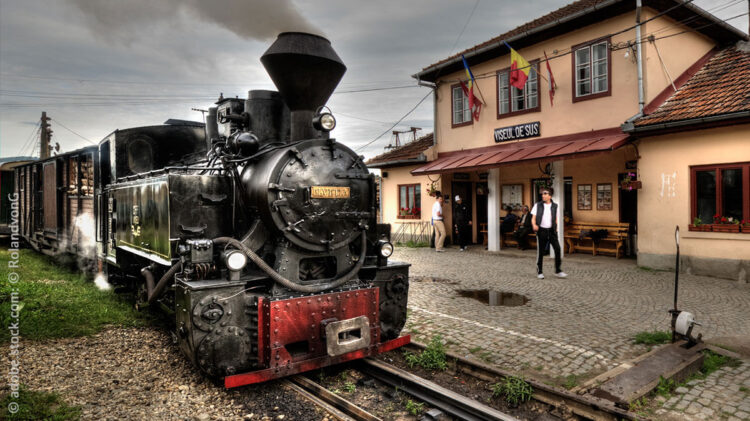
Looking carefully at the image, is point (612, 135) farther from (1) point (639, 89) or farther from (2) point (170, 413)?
(2) point (170, 413)

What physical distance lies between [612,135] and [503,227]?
4.32 metres

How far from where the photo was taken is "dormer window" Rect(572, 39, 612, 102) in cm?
1091

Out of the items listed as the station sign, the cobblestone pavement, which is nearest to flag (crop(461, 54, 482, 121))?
the station sign

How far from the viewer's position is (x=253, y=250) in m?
4.36

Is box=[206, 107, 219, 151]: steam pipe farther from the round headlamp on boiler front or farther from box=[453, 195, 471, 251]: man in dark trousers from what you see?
box=[453, 195, 471, 251]: man in dark trousers

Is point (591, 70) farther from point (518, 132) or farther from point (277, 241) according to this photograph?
point (277, 241)

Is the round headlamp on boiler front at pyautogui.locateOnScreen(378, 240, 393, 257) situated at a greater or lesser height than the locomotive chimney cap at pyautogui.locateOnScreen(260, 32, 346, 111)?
lesser

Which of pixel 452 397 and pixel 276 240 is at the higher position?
pixel 276 240

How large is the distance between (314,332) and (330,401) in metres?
0.63

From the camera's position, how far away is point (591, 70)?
11.2m

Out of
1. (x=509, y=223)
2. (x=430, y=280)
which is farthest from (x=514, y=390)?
(x=509, y=223)

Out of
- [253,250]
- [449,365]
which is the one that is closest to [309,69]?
[253,250]

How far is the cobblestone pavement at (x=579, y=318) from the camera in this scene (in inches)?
154

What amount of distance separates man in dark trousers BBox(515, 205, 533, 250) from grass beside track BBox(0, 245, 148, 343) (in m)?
9.78
